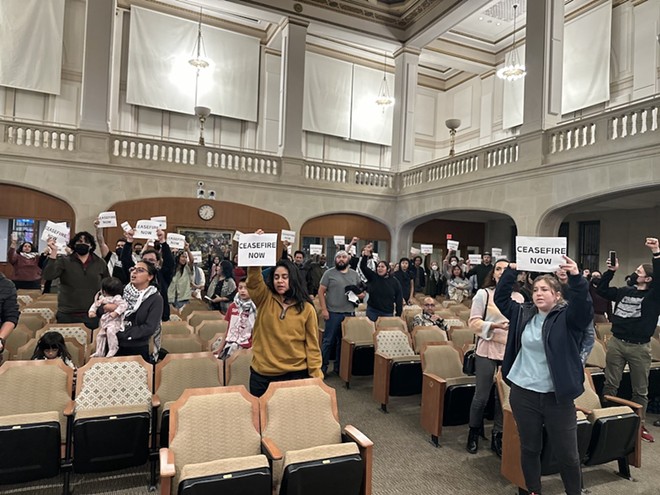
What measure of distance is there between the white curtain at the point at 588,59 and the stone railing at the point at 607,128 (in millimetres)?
4629

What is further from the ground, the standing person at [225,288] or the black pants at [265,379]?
the standing person at [225,288]

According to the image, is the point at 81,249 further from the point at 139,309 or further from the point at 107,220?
the point at 139,309

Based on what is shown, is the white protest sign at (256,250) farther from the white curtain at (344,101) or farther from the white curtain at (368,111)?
the white curtain at (368,111)

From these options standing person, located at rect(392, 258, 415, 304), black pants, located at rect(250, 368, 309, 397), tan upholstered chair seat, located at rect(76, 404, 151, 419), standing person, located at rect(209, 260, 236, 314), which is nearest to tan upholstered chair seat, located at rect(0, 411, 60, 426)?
tan upholstered chair seat, located at rect(76, 404, 151, 419)

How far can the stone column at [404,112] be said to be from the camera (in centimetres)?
1337

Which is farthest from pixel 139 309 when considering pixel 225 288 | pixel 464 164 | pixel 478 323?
pixel 464 164

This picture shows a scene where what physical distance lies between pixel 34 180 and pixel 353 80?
10468mm

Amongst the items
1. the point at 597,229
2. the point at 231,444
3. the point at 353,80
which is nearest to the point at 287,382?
the point at 231,444

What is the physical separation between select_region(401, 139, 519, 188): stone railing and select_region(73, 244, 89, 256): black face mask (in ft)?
26.4

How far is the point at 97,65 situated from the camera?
10.4 m

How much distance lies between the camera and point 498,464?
11.7 feet

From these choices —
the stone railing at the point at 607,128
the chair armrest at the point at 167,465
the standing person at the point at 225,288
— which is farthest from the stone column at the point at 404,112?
the chair armrest at the point at 167,465

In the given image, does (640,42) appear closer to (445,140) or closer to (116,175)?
(445,140)

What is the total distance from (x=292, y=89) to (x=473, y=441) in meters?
10.6
